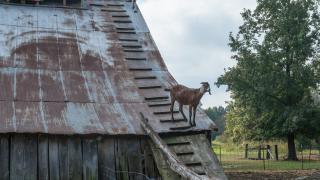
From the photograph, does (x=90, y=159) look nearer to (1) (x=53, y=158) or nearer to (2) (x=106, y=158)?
(2) (x=106, y=158)

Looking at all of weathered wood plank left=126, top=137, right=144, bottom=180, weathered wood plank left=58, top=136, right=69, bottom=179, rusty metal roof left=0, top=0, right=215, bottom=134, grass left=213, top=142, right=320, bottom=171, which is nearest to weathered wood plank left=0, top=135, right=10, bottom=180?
rusty metal roof left=0, top=0, right=215, bottom=134

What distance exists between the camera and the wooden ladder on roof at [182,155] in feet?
39.0

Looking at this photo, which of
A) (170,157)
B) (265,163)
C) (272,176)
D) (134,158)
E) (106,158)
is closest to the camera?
(170,157)

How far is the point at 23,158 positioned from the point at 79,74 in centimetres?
343

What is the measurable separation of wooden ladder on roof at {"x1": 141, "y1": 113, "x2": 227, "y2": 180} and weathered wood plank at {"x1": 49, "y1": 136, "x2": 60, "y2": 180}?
2216 mm

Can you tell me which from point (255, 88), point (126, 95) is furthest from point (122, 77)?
point (255, 88)

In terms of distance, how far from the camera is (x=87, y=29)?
17.0 meters

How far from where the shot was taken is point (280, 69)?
33.9m

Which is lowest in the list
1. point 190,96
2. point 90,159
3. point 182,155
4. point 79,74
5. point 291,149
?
point 291,149

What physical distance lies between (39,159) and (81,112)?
1.66m

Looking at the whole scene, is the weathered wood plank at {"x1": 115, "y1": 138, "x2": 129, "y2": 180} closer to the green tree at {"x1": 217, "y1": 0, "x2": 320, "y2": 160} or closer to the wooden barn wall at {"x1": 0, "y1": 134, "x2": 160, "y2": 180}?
the wooden barn wall at {"x1": 0, "y1": 134, "x2": 160, "y2": 180}

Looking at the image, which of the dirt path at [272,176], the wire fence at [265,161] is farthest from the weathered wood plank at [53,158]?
the wire fence at [265,161]

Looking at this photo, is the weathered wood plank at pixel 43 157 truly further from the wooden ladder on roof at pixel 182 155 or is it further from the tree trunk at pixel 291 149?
the tree trunk at pixel 291 149

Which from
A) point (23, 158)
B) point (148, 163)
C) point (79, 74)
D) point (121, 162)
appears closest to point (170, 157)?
point (148, 163)
